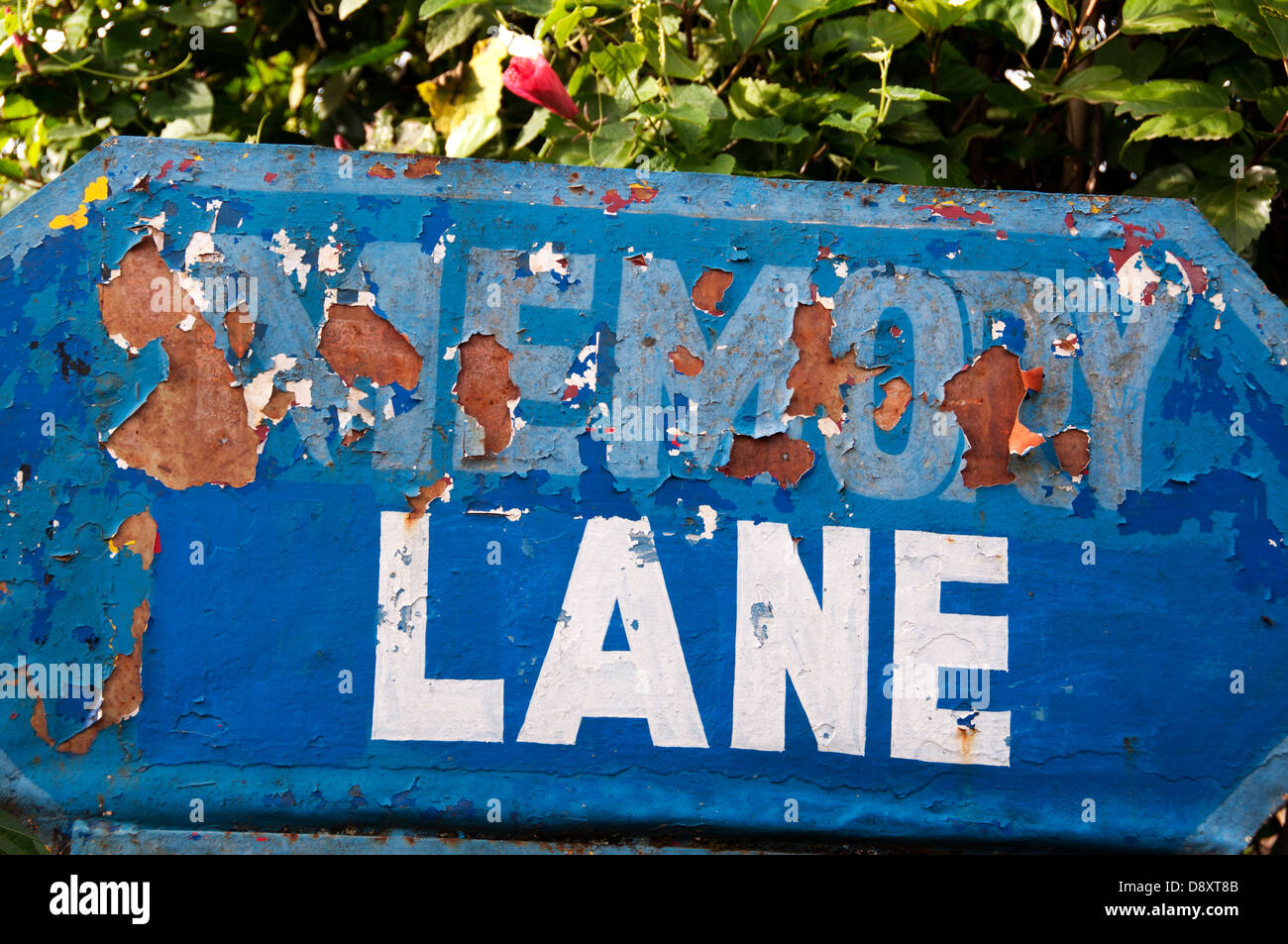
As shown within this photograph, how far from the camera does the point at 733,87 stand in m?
1.40

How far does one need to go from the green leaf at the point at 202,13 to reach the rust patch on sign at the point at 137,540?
95cm

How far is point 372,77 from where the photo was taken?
5.60 feet

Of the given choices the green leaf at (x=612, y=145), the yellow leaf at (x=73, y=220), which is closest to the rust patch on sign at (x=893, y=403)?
the green leaf at (x=612, y=145)

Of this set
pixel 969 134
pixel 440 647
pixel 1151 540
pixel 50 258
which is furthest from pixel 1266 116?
pixel 50 258

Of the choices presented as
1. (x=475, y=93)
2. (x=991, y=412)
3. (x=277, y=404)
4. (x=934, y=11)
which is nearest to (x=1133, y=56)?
(x=934, y=11)

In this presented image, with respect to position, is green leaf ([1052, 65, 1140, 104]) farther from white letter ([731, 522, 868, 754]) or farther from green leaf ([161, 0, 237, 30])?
green leaf ([161, 0, 237, 30])

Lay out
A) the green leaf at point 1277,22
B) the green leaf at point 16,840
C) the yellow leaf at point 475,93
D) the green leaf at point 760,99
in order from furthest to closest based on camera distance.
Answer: the yellow leaf at point 475,93, the green leaf at point 760,99, the green leaf at point 1277,22, the green leaf at point 16,840

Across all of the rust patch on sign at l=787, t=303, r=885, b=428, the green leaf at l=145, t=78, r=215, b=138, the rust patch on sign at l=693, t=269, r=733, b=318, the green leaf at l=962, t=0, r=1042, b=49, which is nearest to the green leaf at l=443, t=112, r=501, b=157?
the green leaf at l=145, t=78, r=215, b=138

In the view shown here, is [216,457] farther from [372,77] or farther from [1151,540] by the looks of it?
[1151,540]

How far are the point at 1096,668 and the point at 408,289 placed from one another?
0.97 metres

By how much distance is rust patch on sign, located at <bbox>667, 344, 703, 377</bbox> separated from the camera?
3.68 ft

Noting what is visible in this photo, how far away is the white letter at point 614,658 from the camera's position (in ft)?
3.56

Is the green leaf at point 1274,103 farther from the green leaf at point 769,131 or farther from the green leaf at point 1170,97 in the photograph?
the green leaf at point 769,131
